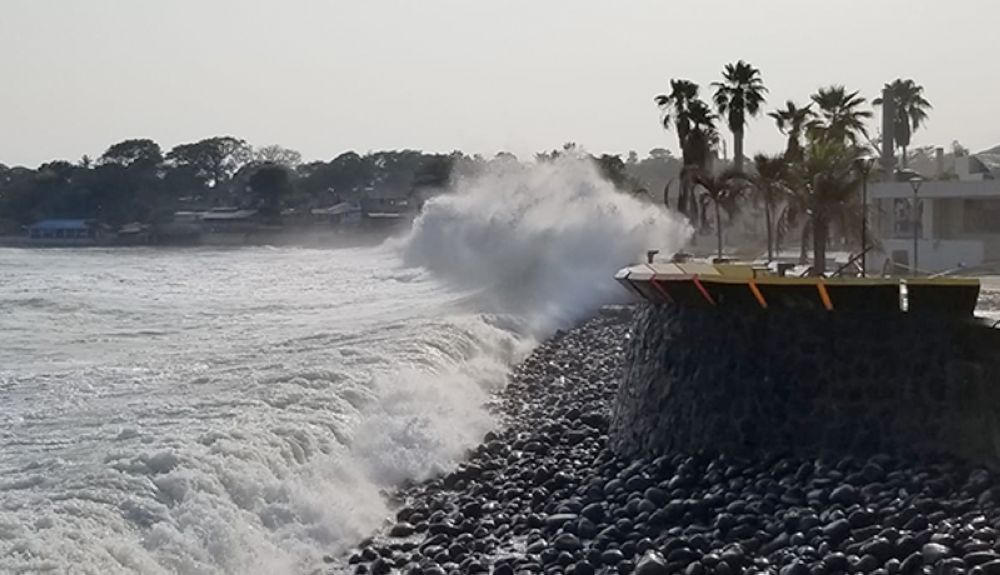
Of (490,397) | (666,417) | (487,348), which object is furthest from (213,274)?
(666,417)

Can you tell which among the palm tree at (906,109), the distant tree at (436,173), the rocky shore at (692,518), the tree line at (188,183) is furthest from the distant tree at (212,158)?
the rocky shore at (692,518)

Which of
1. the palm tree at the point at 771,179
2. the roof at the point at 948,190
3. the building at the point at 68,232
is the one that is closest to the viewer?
the palm tree at the point at 771,179

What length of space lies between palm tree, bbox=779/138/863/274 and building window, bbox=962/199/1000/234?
22.0 ft

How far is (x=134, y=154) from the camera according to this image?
117 m

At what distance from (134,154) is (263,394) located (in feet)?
353

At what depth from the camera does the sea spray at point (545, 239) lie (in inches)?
1185

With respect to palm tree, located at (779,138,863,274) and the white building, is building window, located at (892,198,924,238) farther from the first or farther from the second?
A: palm tree, located at (779,138,863,274)

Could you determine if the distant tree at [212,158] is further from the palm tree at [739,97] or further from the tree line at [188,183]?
the palm tree at [739,97]

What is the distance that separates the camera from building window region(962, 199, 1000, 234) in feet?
121

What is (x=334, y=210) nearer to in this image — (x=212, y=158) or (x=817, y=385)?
(x=212, y=158)

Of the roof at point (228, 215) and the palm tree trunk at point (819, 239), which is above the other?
the palm tree trunk at point (819, 239)

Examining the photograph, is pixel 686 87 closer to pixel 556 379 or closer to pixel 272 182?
pixel 556 379

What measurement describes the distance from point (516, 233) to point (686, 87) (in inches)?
354

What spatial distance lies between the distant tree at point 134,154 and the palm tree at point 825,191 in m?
92.6
